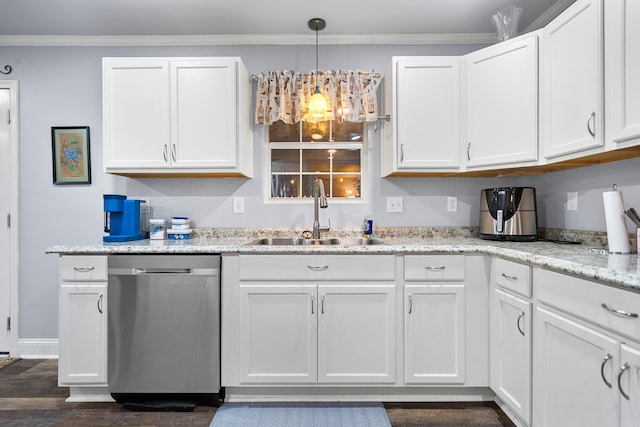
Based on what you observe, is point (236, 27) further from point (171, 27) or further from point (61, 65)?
point (61, 65)

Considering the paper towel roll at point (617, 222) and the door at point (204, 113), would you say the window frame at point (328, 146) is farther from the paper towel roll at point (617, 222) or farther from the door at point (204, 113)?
the paper towel roll at point (617, 222)

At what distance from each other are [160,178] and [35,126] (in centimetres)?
105

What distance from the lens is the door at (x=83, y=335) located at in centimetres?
207

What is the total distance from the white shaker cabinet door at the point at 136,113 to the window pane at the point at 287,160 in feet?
2.57

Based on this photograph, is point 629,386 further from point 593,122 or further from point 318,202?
point 318,202

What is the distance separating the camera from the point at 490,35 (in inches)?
106

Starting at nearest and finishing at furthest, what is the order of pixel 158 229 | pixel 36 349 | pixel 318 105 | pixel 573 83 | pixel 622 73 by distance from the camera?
pixel 622 73, pixel 573 83, pixel 318 105, pixel 158 229, pixel 36 349

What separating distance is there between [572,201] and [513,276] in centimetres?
85

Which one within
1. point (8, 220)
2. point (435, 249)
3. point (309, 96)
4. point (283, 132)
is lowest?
point (435, 249)

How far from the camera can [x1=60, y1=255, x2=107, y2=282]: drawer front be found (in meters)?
2.06

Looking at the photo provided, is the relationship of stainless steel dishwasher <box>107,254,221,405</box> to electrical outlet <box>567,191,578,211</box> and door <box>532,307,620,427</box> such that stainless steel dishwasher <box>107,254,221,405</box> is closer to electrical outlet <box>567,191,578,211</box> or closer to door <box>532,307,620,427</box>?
door <box>532,307,620,427</box>

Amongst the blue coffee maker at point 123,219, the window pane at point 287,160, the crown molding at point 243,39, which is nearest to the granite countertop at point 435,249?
the blue coffee maker at point 123,219

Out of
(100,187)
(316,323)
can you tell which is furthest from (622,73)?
(100,187)

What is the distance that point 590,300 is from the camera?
128cm
